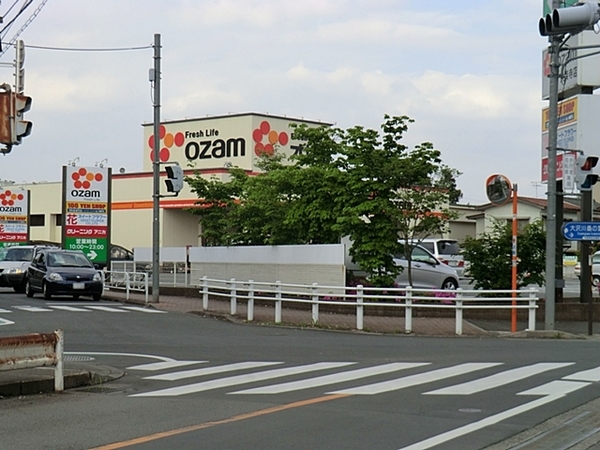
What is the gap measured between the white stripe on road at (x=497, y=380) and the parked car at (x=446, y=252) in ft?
78.6

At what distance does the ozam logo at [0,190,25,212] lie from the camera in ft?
179

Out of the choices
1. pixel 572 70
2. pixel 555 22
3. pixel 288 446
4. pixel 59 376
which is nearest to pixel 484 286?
pixel 572 70

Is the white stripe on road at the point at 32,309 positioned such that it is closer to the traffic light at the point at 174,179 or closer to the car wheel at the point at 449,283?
the traffic light at the point at 174,179

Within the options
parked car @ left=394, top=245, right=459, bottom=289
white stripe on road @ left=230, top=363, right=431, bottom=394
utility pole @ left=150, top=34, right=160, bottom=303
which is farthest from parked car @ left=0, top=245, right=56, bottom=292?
white stripe on road @ left=230, top=363, right=431, bottom=394

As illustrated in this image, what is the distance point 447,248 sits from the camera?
43344 mm

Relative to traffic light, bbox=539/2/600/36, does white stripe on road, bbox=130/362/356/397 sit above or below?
A: below

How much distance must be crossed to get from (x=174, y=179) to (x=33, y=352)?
1702 cm

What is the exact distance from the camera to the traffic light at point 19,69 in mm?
13531

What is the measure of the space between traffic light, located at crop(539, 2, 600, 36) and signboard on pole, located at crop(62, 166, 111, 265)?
78.0ft

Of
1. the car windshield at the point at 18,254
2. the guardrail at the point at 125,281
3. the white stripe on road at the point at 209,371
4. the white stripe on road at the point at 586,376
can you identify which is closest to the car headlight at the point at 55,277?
the guardrail at the point at 125,281

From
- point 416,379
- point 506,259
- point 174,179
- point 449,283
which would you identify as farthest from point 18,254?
point 416,379

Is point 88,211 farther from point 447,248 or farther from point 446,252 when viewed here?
point 447,248

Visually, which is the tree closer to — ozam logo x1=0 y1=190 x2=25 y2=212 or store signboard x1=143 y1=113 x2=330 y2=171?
ozam logo x1=0 y1=190 x2=25 y2=212

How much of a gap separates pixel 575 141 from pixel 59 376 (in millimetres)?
18134
